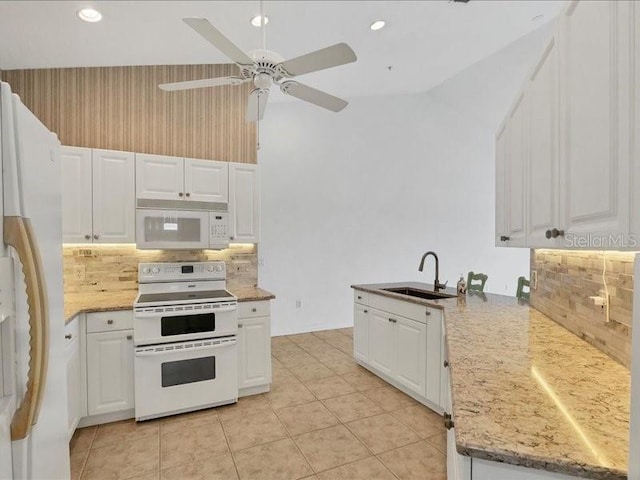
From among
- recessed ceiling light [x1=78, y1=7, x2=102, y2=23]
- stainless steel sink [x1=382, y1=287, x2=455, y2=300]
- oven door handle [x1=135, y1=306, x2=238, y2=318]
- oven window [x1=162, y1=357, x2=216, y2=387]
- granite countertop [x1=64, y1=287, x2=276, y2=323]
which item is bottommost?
oven window [x1=162, y1=357, x2=216, y2=387]

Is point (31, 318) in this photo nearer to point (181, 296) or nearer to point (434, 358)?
point (181, 296)

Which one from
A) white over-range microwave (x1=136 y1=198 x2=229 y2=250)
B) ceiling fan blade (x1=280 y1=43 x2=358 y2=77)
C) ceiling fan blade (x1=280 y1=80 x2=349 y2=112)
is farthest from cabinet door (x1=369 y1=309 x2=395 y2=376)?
ceiling fan blade (x1=280 y1=43 x2=358 y2=77)

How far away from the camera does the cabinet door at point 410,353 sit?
2.84m

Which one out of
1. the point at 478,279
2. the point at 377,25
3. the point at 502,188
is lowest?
the point at 478,279

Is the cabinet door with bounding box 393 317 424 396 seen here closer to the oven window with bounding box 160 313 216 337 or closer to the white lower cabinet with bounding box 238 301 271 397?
the white lower cabinet with bounding box 238 301 271 397

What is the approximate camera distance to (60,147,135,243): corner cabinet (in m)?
2.80

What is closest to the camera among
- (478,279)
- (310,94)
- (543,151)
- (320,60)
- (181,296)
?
(543,151)

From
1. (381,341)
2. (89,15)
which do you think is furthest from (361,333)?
(89,15)

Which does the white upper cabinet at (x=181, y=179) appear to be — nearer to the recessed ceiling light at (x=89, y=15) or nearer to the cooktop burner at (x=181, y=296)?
the cooktop burner at (x=181, y=296)

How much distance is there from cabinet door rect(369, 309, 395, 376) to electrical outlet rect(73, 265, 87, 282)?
2.70 meters

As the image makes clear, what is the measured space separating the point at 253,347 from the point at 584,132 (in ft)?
9.04

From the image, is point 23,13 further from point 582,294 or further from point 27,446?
point 582,294

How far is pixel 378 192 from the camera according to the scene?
5738mm

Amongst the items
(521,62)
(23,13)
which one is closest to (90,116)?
(23,13)
